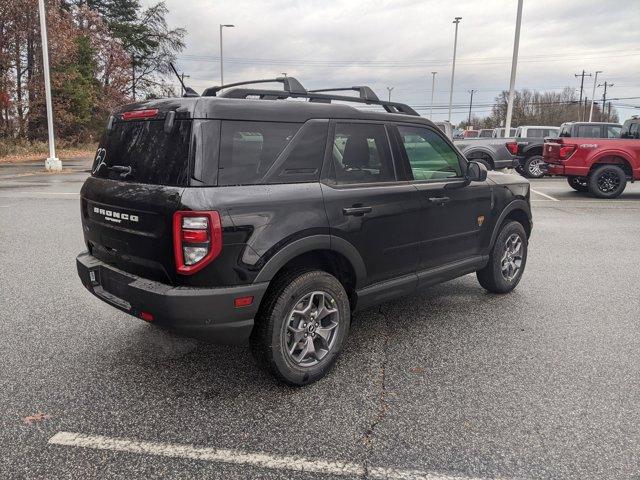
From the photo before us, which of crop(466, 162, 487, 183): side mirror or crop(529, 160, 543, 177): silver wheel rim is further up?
crop(466, 162, 487, 183): side mirror

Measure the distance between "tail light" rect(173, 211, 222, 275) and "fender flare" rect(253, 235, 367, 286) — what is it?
340mm

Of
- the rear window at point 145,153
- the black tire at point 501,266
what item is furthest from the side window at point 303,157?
the black tire at point 501,266

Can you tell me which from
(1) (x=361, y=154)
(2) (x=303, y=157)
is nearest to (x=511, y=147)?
(1) (x=361, y=154)

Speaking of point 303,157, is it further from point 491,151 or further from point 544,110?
point 544,110

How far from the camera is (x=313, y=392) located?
333cm

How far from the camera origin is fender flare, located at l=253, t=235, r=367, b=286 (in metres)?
3.06

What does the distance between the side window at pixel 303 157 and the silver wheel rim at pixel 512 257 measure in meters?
2.63

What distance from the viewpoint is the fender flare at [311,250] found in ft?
10.0

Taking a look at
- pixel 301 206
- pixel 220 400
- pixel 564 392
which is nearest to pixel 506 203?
pixel 564 392

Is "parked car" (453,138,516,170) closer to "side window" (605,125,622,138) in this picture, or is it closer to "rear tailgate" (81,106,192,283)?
"side window" (605,125,622,138)

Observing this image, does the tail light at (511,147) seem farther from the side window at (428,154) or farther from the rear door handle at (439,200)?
the rear door handle at (439,200)

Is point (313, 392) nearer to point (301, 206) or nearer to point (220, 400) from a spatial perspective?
point (220, 400)

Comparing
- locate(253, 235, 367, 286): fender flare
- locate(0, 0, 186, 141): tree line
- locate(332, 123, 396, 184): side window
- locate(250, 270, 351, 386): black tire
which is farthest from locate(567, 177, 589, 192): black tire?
locate(0, 0, 186, 141): tree line

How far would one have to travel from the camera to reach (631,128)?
13.0 meters
